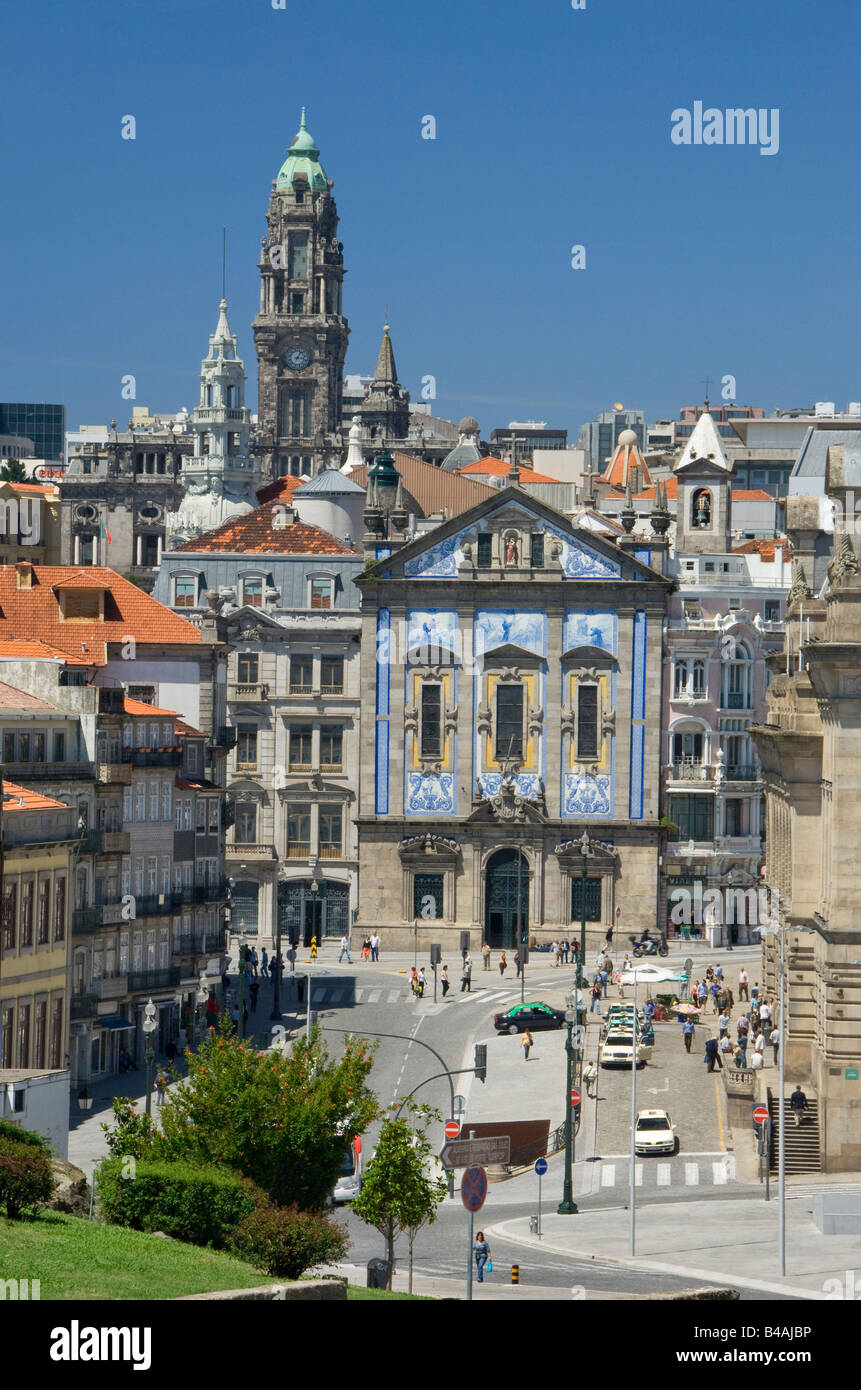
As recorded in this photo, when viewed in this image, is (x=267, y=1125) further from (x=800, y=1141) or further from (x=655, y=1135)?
(x=655, y=1135)

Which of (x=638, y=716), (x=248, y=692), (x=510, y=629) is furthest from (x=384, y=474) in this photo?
(x=638, y=716)

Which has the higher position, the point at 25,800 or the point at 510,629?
the point at 510,629

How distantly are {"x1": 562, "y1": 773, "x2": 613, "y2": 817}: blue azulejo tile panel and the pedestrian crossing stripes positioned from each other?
153 ft

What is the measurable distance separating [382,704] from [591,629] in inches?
381

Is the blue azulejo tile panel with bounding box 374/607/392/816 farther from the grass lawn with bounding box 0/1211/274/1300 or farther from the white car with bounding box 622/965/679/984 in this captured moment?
the grass lawn with bounding box 0/1211/274/1300

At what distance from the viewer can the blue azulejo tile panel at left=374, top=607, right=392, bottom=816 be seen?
12350 centimetres

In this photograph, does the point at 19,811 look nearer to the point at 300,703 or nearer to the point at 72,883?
the point at 72,883

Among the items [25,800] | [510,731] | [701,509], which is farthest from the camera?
[701,509]

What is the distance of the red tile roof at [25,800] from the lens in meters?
76.1

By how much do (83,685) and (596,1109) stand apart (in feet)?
72.5

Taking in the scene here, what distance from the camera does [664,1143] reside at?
77.1 meters

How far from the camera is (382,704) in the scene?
123812 mm

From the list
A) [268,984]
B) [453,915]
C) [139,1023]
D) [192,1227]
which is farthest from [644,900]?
[192,1227]

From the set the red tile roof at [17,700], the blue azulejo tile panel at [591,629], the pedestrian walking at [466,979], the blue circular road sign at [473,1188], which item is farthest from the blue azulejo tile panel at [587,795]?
the blue circular road sign at [473,1188]
